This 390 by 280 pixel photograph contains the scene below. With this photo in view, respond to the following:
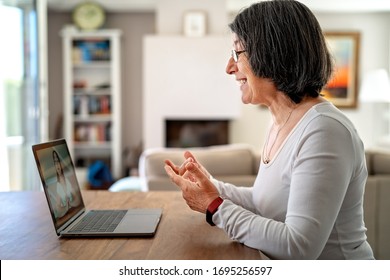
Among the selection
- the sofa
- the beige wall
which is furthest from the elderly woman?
the beige wall

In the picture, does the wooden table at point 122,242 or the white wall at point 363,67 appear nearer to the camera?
the wooden table at point 122,242

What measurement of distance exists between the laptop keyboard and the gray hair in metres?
0.42

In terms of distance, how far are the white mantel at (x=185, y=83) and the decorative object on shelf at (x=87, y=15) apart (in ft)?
2.19

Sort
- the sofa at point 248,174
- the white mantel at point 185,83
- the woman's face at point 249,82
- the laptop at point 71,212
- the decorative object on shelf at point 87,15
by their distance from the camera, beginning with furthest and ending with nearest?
1. the decorative object on shelf at point 87,15
2. the white mantel at point 185,83
3. the sofa at point 248,174
4. the woman's face at point 249,82
5. the laptop at point 71,212

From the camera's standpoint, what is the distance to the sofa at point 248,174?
6.57 ft

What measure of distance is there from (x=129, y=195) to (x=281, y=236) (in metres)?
0.60

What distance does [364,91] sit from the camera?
4.98 m

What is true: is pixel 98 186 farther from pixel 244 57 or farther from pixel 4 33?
pixel 244 57

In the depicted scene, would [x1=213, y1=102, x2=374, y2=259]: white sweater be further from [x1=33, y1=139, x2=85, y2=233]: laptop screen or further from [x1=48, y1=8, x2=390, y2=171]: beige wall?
[x1=48, y1=8, x2=390, y2=171]: beige wall

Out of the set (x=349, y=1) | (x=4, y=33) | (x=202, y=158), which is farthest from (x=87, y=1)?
(x=202, y=158)

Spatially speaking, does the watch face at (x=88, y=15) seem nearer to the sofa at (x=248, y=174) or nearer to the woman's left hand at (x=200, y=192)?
the sofa at (x=248, y=174)

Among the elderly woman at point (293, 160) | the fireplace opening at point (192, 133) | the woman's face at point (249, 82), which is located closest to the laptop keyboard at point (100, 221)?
the elderly woman at point (293, 160)

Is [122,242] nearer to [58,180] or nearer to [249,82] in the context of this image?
[58,180]

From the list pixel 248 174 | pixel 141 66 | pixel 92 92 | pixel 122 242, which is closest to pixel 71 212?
pixel 122 242
